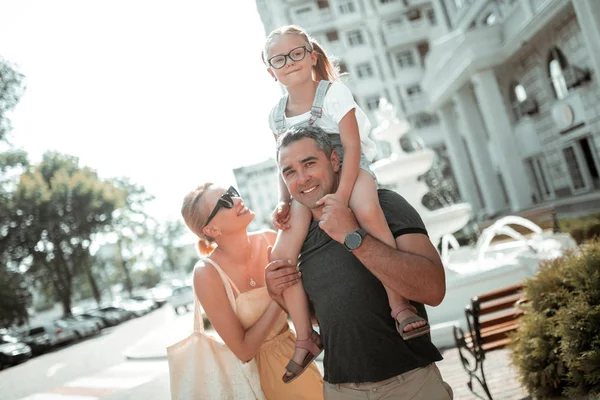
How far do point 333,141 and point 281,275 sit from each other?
786 millimetres

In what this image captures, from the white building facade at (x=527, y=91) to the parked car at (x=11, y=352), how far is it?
2116 centimetres

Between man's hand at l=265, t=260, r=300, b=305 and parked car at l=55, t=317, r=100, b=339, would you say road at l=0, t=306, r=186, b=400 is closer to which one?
man's hand at l=265, t=260, r=300, b=305

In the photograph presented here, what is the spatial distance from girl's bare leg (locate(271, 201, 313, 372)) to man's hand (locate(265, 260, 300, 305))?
0.05 metres

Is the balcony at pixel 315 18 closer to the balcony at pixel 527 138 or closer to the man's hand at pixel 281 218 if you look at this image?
the balcony at pixel 527 138

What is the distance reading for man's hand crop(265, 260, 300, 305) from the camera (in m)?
2.60

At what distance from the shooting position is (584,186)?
2223 cm

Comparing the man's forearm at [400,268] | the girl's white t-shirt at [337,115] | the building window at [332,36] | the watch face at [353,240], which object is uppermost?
the building window at [332,36]

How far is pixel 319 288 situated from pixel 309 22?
1685 inches

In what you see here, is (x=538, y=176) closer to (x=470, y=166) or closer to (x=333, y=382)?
(x=470, y=166)

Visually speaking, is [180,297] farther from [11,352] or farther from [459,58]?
[459,58]

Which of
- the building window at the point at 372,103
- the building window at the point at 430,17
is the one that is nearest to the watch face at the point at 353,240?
the building window at the point at 372,103

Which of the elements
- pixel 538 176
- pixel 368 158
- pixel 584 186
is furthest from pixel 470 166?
pixel 368 158

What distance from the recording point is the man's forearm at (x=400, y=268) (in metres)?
2.31

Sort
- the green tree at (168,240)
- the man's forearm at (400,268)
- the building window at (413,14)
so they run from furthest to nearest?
the green tree at (168,240) → the building window at (413,14) → the man's forearm at (400,268)
